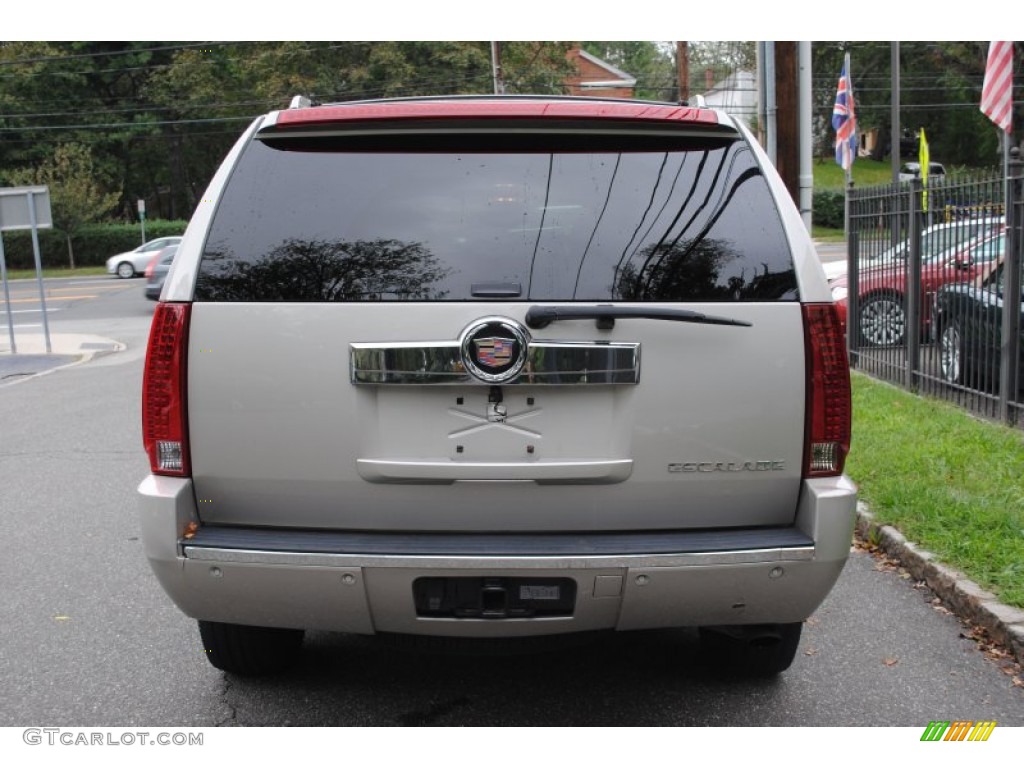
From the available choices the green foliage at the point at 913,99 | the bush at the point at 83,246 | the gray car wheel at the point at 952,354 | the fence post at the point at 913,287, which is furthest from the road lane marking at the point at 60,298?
the green foliage at the point at 913,99

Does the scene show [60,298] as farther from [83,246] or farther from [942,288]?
[942,288]

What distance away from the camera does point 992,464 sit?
21.8ft

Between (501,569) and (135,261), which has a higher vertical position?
(501,569)

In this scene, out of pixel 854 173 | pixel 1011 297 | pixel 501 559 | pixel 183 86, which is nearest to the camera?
pixel 501 559

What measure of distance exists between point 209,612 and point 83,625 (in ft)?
6.12

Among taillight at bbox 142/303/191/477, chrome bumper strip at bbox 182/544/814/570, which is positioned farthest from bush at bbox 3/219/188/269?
chrome bumper strip at bbox 182/544/814/570

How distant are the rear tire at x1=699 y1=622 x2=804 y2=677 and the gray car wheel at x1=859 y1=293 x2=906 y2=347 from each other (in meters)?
7.53

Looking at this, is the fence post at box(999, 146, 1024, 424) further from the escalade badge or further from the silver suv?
the escalade badge

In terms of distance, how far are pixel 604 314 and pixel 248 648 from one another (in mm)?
1886

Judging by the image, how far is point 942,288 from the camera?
371 inches

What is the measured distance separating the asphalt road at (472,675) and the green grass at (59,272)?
42033 mm

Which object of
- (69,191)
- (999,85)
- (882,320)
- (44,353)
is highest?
(69,191)

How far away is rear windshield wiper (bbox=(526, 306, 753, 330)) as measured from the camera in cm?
296

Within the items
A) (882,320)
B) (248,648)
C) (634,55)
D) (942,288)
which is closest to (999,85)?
(942,288)
